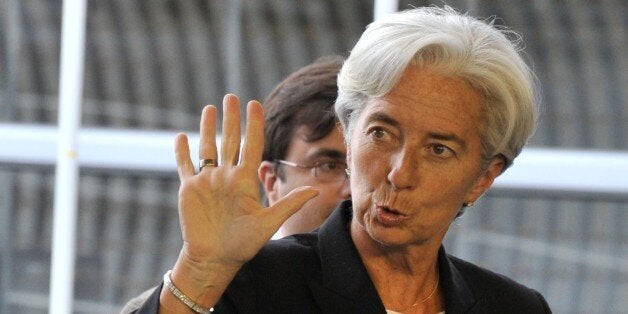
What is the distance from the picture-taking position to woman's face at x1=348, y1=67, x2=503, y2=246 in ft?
5.48

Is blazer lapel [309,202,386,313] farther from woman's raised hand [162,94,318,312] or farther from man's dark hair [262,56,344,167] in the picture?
man's dark hair [262,56,344,167]

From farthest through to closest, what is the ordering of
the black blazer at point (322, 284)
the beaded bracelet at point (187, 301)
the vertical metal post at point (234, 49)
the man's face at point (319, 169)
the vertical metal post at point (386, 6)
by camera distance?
1. the vertical metal post at point (234, 49)
2. the vertical metal post at point (386, 6)
3. the man's face at point (319, 169)
4. the black blazer at point (322, 284)
5. the beaded bracelet at point (187, 301)

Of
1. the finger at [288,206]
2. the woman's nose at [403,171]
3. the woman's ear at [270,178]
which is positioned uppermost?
the woman's nose at [403,171]

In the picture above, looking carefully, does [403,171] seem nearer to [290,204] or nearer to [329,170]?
[290,204]

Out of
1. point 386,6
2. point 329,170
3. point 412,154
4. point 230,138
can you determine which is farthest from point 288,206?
point 386,6

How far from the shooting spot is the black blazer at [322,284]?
5.31 ft

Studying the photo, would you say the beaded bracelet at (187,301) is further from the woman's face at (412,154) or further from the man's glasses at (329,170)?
the man's glasses at (329,170)

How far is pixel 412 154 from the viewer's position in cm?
167

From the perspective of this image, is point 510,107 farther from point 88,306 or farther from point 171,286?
point 88,306

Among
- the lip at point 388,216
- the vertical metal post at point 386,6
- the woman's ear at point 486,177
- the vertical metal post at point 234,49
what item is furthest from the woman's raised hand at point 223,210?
the vertical metal post at point 234,49

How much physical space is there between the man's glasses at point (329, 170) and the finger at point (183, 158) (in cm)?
79

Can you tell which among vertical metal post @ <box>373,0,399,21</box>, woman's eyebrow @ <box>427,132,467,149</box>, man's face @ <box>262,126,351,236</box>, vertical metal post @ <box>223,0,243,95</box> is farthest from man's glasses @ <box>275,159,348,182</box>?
vertical metal post @ <box>223,0,243,95</box>

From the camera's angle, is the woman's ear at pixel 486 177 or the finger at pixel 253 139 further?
the woman's ear at pixel 486 177

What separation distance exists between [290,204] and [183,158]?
155 millimetres
